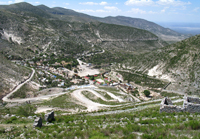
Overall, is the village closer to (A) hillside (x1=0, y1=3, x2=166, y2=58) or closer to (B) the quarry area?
(B) the quarry area

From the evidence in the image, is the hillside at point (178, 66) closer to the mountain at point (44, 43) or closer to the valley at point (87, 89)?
the valley at point (87, 89)

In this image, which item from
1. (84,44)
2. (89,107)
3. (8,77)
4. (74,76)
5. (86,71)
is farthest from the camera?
(84,44)

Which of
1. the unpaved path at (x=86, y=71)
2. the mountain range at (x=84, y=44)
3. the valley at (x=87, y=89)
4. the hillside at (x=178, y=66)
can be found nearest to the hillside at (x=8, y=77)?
the valley at (x=87, y=89)

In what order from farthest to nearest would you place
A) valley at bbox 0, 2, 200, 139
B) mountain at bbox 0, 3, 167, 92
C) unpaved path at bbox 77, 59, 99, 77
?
mountain at bbox 0, 3, 167, 92 < unpaved path at bbox 77, 59, 99, 77 < valley at bbox 0, 2, 200, 139

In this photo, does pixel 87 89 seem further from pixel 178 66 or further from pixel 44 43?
pixel 44 43

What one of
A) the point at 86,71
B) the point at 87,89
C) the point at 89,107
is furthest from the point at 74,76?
the point at 89,107

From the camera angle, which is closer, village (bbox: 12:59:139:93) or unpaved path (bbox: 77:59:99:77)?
village (bbox: 12:59:139:93)

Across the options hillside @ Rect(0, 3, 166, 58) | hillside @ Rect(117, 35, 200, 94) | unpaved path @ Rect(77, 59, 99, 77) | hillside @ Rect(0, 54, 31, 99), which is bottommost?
unpaved path @ Rect(77, 59, 99, 77)

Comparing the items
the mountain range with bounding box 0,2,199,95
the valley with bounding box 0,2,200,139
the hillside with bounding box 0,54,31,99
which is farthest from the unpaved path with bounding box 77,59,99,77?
the hillside with bounding box 0,54,31,99
